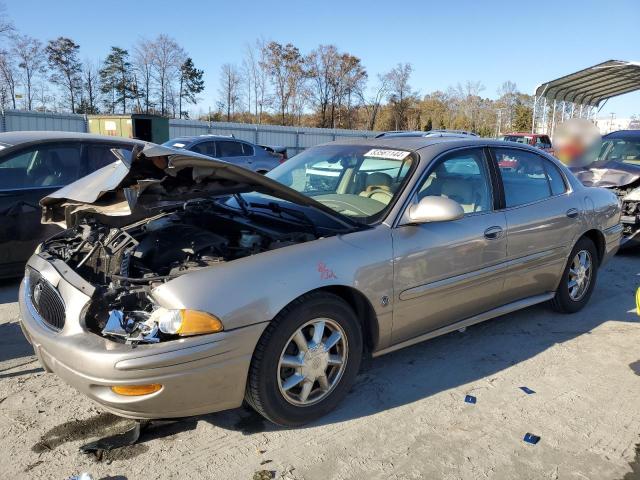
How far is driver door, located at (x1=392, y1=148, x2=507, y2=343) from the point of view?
3.31 meters

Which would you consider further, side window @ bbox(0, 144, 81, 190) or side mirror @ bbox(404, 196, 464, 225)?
side window @ bbox(0, 144, 81, 190)

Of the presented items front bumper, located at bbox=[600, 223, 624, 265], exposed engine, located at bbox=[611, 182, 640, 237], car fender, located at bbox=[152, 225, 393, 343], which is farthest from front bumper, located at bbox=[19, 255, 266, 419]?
exposed engine, located at bbox=[611, 182, 640, 237]

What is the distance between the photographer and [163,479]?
2496mm

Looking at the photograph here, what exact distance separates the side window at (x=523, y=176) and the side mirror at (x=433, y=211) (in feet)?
3.35

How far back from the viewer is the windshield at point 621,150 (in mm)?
8656

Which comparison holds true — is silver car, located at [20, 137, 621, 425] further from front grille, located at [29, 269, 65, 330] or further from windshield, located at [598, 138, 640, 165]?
windshield, located at [598, 138, 640, 165]

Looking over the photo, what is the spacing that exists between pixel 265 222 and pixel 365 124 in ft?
163

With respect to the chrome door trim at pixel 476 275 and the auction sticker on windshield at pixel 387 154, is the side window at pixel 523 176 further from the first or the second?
the auction sticker on windshield at pixel 387 154

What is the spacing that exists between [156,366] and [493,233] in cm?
253

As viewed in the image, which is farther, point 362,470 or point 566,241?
point 566,241

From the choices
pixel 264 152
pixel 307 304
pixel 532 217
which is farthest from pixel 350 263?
pixel 264 152

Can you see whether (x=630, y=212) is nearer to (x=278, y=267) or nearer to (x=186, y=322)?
(x=278, y=267)

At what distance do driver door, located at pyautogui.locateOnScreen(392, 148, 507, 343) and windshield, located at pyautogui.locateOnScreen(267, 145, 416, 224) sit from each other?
8.4 inches

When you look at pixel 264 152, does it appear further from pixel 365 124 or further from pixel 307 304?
pixel 365 124
